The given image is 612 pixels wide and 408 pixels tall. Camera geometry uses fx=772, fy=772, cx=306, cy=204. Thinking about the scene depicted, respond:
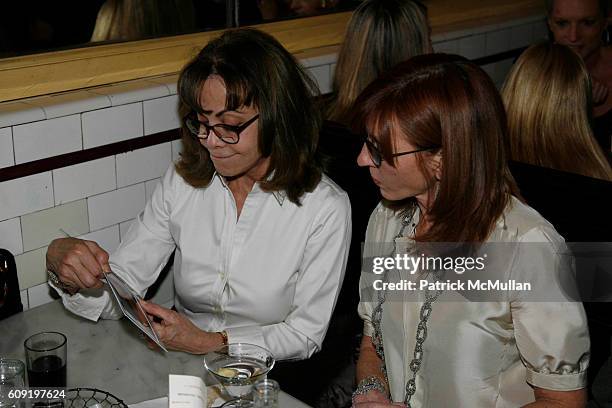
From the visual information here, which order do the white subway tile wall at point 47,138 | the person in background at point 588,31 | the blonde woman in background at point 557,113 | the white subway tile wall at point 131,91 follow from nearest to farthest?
the white subway tile wall at point 47,138 → the white subway tile wall at point 131,91 → the blonde woman in background at point 557,113 → the person in background at point 588,31

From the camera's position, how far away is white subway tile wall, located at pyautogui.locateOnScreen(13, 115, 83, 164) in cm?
232

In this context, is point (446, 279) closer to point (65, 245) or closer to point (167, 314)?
point (167, 314)

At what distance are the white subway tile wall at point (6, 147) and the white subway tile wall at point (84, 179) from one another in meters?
0.16

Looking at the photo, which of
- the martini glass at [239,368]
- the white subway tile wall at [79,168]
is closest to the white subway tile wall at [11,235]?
the white subway tile wall at [79,168]

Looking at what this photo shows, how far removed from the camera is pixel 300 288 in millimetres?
2215

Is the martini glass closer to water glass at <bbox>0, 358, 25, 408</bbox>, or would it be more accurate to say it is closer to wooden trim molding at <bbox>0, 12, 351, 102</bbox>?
water glass at <bbox>0, 358, 25, 408</bbox>

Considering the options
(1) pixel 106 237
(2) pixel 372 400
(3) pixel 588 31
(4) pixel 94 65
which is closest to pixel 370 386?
(2) pixel 372 400

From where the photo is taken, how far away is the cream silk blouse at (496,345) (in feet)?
5.64

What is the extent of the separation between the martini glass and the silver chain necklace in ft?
1.33

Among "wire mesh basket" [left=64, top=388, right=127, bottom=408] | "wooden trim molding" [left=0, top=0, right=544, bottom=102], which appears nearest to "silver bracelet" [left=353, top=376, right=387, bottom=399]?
"wire mesh basket" [left=64, top=388, right=127, bottom=408]

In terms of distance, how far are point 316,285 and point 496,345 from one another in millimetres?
579

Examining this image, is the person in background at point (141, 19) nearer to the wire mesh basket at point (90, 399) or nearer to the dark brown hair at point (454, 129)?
the dark brown hair at point (454, 129)

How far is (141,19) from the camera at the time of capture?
2.83m

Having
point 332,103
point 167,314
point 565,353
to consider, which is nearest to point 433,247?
point 565,353
